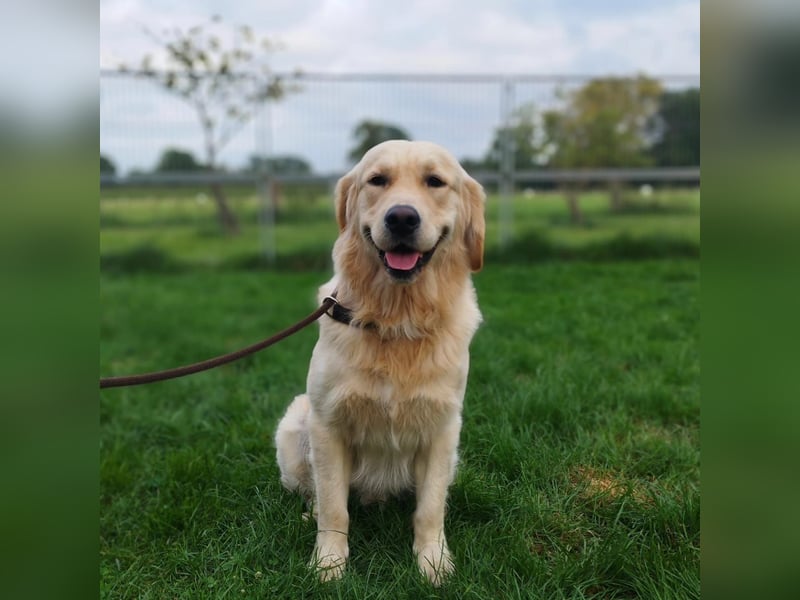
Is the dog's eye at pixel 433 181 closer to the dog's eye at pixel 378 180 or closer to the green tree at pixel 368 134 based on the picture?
the dog's eye at pixel 378 180

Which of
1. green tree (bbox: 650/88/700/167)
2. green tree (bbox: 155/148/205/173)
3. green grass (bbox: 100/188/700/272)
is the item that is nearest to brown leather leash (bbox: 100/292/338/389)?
green grass (bbox: 100/188/700/272)

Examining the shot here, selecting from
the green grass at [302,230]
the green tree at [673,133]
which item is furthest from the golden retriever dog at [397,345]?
the green tree at [673,133]

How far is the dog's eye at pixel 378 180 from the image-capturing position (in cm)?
214

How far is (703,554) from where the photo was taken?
0.94 m

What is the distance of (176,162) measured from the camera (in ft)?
29.9

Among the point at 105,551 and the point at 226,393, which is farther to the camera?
the point at 226,393

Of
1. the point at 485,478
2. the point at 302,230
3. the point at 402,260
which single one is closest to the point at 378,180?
the point at 402,260

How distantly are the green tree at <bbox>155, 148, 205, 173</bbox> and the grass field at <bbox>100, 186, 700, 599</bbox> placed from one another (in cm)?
413

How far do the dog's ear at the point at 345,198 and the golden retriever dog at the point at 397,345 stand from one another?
0.04ft

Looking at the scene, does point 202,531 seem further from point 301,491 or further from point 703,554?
point 703,554

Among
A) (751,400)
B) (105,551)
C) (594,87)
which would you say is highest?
(594,87)

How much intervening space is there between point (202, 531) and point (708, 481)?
1939 millimetres

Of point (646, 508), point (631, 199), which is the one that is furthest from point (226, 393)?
point (631, 199)

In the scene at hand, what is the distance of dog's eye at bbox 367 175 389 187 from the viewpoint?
2141 millimetres
